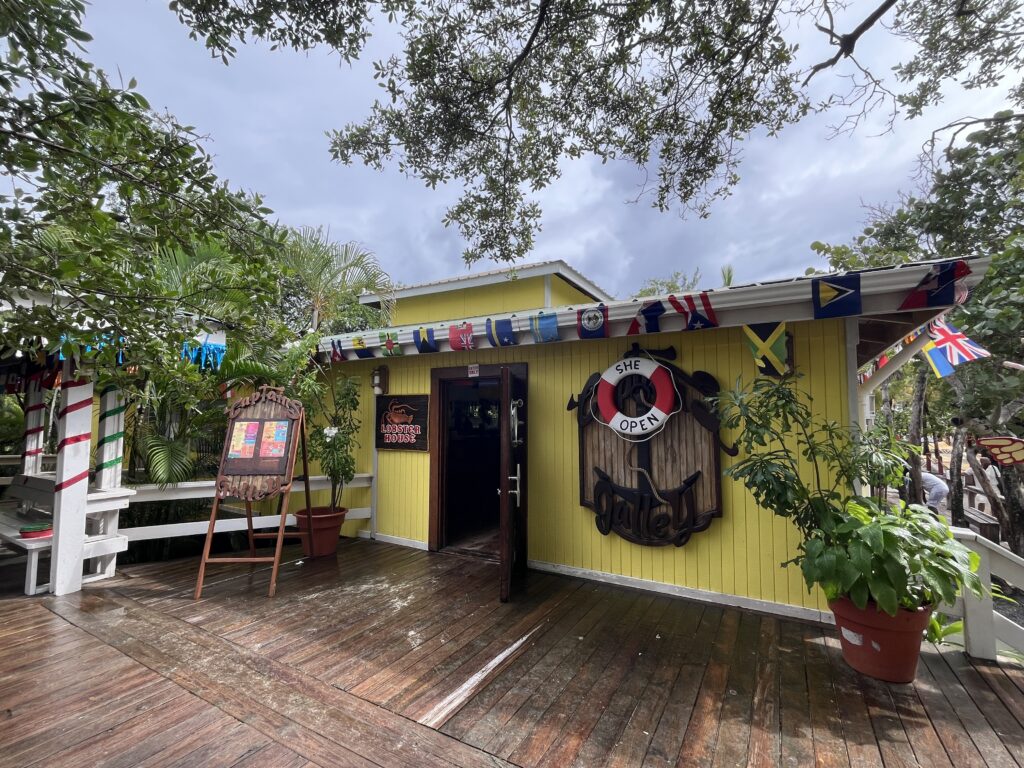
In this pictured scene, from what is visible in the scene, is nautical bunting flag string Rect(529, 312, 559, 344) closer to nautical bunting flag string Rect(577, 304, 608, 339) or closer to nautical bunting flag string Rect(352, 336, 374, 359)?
nautical bunting flag string Rect(577, 304, 608, 339)

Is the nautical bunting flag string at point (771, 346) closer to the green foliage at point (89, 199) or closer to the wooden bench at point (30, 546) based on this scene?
the green foliage at point (89, 199)

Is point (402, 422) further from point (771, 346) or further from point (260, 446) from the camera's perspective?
point (771, 346)

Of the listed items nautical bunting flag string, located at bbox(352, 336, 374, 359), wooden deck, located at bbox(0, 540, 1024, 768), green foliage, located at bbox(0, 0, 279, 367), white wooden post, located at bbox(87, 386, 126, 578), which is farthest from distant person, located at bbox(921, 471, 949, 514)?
white wooden post, located at bbox(87, 386, 126, 578)

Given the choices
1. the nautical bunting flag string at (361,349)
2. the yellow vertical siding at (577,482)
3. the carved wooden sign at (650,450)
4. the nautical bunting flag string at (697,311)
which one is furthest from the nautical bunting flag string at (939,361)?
the nautical bunting flag string at (361,349)

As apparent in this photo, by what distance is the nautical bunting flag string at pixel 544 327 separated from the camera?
3.45 meters

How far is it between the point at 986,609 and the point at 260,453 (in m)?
4.98

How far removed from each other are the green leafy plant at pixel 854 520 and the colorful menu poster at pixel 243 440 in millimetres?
3651

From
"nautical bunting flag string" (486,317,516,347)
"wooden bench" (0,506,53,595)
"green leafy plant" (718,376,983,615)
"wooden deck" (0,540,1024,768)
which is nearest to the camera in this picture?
"wooden deck" (0,540,1024,768)

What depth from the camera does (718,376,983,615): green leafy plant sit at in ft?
6.90

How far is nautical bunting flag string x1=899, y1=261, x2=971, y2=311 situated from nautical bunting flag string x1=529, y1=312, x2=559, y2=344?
219 cm

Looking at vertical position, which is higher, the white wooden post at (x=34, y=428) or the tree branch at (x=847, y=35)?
the tree branch at (x=847, y=35)

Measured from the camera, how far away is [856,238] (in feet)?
22.9

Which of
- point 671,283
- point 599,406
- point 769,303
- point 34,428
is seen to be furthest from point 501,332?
point 671,283

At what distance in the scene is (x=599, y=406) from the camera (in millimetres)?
3570
